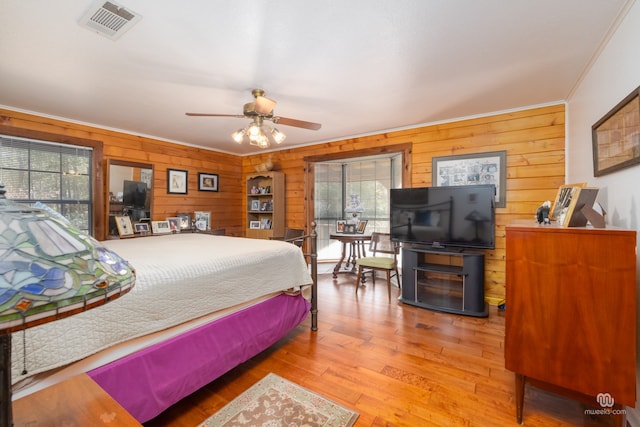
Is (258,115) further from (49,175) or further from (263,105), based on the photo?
(49,175)

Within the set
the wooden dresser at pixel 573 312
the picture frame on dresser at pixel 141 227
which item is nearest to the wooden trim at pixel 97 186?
the picture frame on dresser at pixel 141 227

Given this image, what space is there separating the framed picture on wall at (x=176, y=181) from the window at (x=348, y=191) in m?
2.45

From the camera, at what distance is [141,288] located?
142cm

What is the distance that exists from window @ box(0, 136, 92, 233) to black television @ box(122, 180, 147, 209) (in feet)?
1.26

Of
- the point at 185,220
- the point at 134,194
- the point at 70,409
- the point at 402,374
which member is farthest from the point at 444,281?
the point at 134,194

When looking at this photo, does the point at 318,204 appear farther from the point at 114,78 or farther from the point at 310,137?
the point at 114,78

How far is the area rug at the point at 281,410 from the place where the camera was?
1.57m

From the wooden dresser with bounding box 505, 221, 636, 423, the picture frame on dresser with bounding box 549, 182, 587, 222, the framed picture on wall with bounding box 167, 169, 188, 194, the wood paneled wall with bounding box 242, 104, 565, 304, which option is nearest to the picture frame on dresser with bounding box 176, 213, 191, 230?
the framed picture on wall with bounding box 167, 169, 188, 194

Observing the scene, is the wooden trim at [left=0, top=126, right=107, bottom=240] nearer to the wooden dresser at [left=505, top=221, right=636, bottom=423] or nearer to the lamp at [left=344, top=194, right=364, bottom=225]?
the lamp at [left=344, top=194, right=364, bottom=225]

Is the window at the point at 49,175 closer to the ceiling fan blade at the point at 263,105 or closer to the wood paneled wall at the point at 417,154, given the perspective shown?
the wood paneled wall at the point at 417,154

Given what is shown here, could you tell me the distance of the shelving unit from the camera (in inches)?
197

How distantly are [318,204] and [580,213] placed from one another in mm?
4702

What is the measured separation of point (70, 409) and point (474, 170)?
3.77m

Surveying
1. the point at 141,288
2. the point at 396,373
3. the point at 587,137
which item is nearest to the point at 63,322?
the point at 141,288
